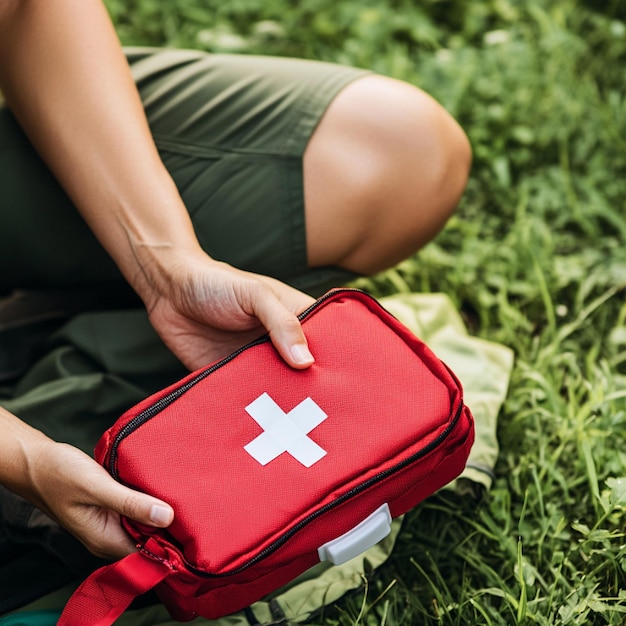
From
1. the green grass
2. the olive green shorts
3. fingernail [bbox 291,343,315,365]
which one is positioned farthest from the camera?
the olive green shorts

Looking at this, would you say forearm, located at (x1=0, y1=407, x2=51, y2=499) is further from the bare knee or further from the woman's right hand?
the bare knee

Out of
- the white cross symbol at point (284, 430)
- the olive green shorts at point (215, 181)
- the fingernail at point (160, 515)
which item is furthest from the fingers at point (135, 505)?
the olive green shorts at point (215, 181)

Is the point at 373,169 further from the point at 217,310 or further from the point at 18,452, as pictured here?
the point at 18,452

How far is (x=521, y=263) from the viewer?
1832 millimetres

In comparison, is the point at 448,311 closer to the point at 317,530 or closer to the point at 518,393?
the point at 518,393

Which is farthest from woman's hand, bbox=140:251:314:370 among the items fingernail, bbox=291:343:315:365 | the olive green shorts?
the olive green shorts

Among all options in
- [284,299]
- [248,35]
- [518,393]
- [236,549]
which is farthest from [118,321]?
[248,35]

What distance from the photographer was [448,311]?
5.61ft

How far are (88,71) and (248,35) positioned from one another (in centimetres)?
119

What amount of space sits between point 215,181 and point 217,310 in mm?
289

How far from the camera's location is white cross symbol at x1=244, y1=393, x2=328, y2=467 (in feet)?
3.41

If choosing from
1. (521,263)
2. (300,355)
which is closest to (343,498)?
(300,355)

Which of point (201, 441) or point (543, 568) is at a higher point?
point (201, 441)

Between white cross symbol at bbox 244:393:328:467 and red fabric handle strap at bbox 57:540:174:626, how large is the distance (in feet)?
0.61
